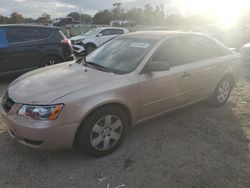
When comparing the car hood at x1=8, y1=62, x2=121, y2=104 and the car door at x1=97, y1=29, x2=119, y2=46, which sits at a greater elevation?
the car hood at x1=8, y1=62, x2=121, y2=104

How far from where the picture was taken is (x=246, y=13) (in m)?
35.4

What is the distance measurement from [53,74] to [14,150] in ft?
3.85

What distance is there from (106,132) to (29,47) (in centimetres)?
491

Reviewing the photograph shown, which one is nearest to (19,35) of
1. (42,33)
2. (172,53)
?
(42,33)

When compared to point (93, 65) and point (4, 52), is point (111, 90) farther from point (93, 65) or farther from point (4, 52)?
point (4, 52)

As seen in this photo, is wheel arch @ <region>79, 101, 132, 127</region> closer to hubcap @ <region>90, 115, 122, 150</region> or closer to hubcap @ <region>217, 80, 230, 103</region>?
hubcap @ <region>90, 115, 122, 150</region>

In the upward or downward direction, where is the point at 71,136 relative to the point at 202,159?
upward

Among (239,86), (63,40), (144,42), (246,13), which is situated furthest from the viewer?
(246,13)

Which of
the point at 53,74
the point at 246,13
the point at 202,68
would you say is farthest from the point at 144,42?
the point at 246,13

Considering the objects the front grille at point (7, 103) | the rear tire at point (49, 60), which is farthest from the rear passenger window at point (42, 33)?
the front grille at point (7, 103)

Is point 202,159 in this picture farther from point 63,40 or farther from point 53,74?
point 63,40

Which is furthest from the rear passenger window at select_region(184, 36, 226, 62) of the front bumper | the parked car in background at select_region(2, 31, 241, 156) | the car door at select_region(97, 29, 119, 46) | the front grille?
the car door at select_region(97, 29, 119, 46)

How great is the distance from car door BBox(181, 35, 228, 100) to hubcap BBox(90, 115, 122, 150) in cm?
165

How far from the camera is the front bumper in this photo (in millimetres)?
3000
